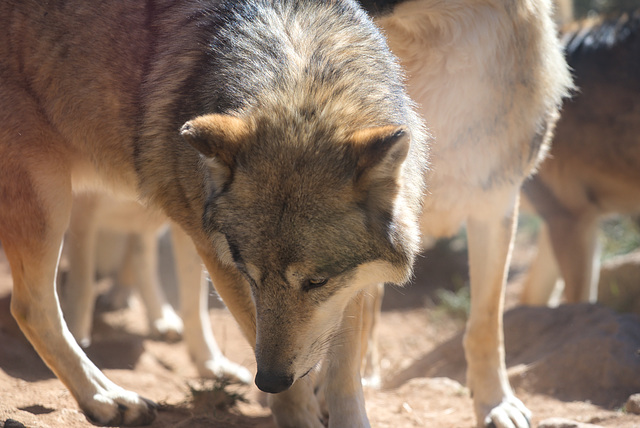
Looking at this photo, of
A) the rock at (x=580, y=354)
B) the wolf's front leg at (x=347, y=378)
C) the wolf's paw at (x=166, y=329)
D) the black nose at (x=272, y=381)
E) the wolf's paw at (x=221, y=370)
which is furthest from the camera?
the wolf's paw at (x=166, y=329)

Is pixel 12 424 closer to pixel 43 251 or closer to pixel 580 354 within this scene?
pixel 43 251

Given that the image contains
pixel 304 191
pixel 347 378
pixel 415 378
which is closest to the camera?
pixel 304 191

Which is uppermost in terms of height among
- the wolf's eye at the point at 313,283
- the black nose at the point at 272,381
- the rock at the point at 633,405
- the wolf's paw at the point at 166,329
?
the wolf's eye at the point at 313,283

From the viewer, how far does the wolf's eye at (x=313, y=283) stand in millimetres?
2432

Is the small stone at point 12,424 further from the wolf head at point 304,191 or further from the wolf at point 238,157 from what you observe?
the wolf head at point 304,191

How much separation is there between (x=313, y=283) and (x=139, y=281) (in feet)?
12.1

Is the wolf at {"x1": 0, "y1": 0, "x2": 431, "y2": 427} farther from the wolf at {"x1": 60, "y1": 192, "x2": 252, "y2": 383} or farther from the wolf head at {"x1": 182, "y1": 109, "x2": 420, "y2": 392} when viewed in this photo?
the wolf at {"x1": 60, "y1": 192, "x2": 252, "y2": 383}

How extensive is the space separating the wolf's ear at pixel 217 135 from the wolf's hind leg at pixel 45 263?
3.71 ft

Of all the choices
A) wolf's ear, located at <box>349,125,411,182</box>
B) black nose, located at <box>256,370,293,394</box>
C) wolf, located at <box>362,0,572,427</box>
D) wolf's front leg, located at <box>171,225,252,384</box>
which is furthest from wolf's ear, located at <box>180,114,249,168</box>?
wolf's front leg, located at <box>171,225,252,384</box>

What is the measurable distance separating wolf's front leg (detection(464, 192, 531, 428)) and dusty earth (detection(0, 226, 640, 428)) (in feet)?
0.74

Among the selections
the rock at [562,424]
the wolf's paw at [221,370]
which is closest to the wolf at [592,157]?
the rock at [562,424]

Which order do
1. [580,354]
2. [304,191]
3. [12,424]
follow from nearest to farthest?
[304,191] < [12,424] < [580,354]

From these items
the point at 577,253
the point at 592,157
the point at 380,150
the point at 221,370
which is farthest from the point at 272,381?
the point at 592,157

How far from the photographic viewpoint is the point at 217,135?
7.78 feet
